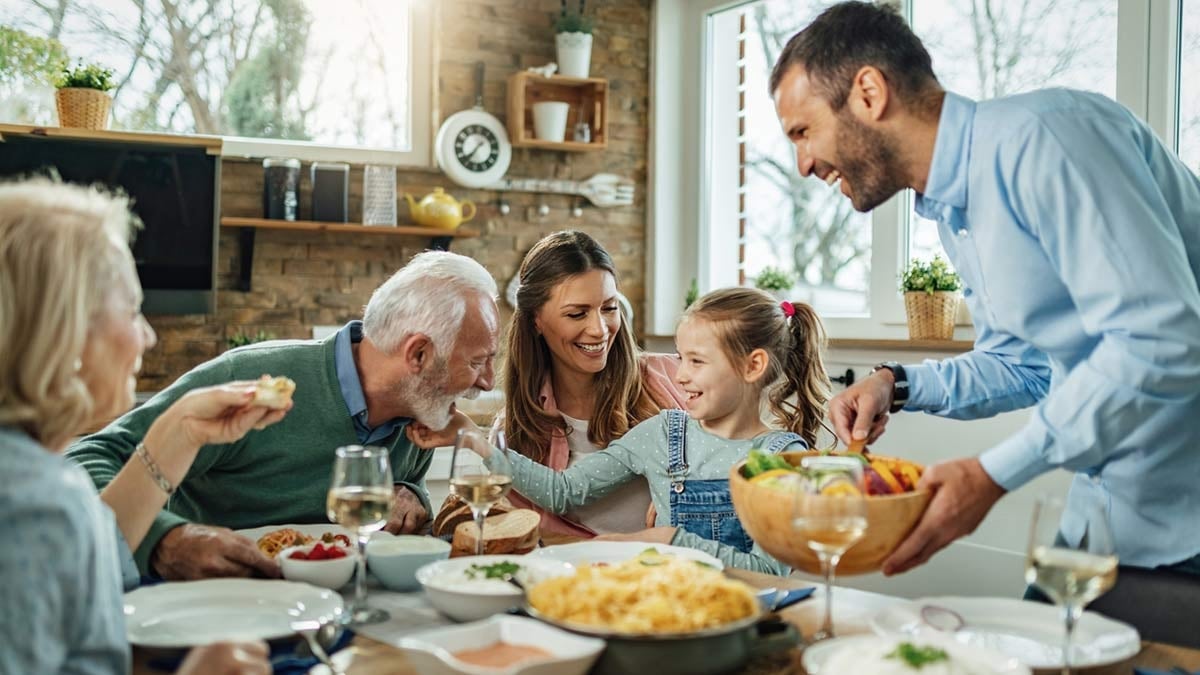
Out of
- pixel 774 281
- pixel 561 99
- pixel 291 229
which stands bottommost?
pixel 774 281

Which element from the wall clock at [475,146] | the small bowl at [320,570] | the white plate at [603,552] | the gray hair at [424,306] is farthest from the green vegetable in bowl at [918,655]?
the wall clock at [475,146]

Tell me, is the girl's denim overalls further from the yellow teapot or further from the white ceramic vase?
the white ceramic vase

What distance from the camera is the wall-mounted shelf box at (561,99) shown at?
4.75 m

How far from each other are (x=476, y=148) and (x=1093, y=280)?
3582mm

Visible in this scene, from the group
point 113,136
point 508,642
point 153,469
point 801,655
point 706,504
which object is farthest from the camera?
point 113,136

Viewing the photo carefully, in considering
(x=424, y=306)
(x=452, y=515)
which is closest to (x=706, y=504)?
(x=452, y=515)

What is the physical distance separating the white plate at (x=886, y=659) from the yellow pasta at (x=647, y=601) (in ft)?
0.32

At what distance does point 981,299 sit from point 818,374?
68 cm

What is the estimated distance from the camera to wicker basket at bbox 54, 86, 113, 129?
3895mm

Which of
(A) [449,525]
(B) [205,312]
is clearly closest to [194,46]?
(B) [205,312]

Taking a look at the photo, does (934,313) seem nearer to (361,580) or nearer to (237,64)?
(361,580)

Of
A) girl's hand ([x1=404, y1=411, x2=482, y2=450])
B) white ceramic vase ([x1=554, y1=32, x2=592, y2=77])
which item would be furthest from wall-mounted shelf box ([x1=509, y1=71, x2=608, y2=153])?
girl's hand ([x1=404, y1=411, x2=482, y2=450])

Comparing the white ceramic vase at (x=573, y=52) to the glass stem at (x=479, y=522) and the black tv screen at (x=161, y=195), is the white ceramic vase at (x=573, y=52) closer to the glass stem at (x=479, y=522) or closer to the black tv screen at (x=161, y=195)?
the black tv screen at (x=161, y=195)

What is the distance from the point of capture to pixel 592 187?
5023mm
